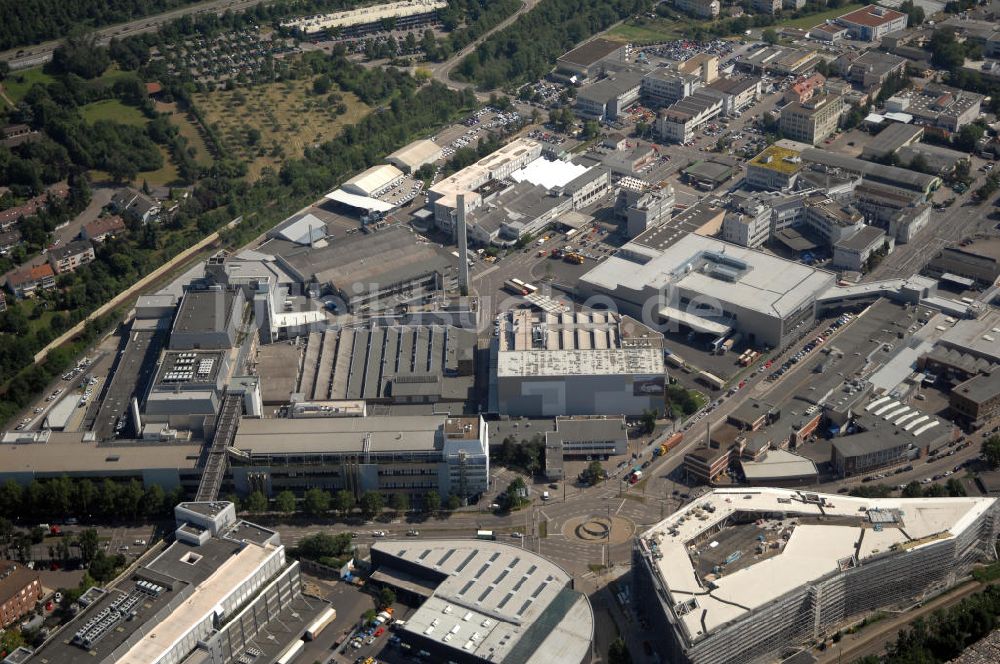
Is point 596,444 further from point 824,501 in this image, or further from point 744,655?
point 744,655

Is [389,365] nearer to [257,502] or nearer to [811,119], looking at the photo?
[257,502]

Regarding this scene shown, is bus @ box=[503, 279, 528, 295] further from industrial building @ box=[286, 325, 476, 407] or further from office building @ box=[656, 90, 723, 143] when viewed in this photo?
office building @ box=[656, 90, 723, 143]

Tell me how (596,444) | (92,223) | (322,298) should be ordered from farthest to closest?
(92,223), (322,298), (596,444)

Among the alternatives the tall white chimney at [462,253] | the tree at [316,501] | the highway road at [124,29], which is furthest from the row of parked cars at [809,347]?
the highway road at [124,29]

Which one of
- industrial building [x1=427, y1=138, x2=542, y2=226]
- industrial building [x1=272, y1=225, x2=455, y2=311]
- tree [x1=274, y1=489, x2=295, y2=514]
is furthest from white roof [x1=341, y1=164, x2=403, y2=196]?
tree [x1=274, y1=489, x2=295, y2=514]

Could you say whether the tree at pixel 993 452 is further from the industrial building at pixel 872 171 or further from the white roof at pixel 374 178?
the white roof at pixel 374 178

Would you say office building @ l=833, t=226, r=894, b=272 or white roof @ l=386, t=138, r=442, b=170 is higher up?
white roof @ l=386, t=138, r=442, b=170

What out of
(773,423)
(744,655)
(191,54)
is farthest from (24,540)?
(191,54)
